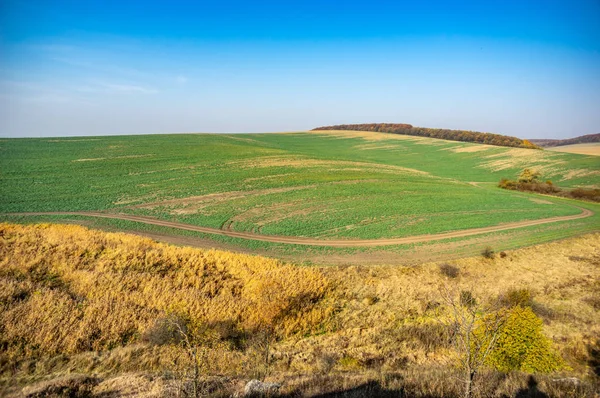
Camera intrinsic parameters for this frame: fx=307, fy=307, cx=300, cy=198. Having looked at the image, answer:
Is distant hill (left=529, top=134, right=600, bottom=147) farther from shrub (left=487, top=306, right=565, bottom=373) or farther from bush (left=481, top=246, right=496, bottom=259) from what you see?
shrub (left=487, top=306, right=565, bottom=373)

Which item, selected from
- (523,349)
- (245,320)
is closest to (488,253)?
(523,349)

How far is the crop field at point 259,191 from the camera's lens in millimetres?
32969

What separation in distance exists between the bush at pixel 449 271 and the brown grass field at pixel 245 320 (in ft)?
1.02

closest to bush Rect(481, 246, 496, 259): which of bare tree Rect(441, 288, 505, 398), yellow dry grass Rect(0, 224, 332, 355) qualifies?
bare tree Rect(441, 288, 505, 398)

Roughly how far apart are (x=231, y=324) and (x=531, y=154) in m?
98.2

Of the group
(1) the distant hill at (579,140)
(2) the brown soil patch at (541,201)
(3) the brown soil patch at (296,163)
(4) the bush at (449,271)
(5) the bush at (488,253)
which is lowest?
(4) the bush at (449,271)

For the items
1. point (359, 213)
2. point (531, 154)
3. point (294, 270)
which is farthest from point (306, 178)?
point (531, 154)

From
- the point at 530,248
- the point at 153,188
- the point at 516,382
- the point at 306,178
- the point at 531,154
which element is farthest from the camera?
the point at 531,154

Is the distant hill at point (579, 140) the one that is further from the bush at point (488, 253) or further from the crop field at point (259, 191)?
the bush at point (488, 253)

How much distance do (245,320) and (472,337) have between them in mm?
10041

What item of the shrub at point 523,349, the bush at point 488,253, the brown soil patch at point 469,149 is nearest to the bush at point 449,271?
the bush at point 488,253

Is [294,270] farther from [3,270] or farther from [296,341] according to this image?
[3,270]

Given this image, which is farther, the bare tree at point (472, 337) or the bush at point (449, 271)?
the bush at point (449, 271)

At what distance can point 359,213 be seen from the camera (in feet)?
118
